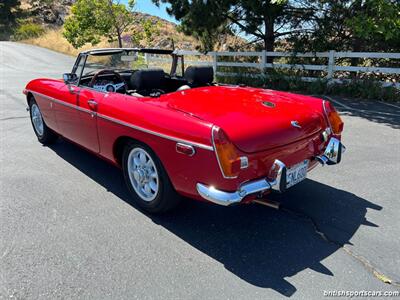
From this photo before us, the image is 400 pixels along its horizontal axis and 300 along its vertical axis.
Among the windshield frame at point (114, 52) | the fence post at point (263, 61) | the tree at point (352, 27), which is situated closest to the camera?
the windshield frame at point (114, 52)

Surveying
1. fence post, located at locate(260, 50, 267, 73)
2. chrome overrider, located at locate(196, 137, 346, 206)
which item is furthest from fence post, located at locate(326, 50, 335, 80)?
chrome overrider, located at locate(196, 137, 346, 206)

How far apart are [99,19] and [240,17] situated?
39.9 ft

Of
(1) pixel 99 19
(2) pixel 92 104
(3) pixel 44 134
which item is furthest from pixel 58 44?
(2) pixel 92 104

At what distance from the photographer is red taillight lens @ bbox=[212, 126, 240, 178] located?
8.47ft

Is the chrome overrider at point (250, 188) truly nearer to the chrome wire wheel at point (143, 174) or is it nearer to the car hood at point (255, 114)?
the car hood at point (255, 114)

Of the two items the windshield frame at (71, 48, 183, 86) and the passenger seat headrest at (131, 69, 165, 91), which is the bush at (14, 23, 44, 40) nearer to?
the windshield frame at (71, 48, 183, 86)

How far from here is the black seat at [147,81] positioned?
12.3 ft

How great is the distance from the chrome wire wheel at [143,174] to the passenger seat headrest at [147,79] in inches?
30.8

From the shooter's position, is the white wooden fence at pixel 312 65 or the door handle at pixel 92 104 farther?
the white wooden fence at pixel 312 65

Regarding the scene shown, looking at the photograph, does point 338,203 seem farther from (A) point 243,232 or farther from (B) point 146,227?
(B) point 146,227

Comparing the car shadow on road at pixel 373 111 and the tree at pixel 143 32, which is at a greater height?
the tree at pixel 143 32

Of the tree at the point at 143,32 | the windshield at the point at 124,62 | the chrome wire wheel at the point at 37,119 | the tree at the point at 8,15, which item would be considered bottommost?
the chrome wire wheel at the point at 37,119

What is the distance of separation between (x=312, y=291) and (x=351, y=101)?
774cm

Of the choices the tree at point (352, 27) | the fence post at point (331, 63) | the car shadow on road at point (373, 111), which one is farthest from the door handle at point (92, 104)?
the fence post at point (331, 63)
